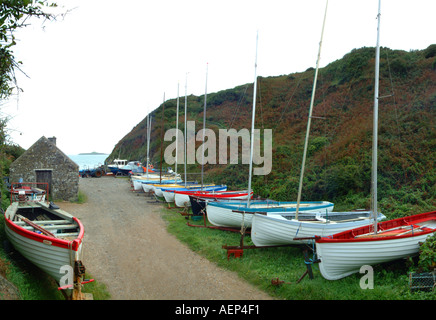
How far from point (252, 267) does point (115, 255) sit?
4.77 m

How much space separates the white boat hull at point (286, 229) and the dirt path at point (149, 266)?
75.7 inches

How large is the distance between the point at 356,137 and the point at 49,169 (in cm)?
2062

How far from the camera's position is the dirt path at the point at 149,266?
8.15m

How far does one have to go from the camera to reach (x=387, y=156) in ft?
57.7

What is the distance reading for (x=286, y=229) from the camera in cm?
1022

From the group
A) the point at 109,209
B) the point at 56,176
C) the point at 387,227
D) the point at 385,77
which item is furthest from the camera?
the point at 385,77

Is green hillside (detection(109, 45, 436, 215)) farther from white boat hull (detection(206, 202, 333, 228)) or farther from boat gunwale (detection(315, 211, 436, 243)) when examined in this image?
white boat hull (detection(206, 202, 333, 228))

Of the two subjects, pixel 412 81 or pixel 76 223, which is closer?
pixel 76 223

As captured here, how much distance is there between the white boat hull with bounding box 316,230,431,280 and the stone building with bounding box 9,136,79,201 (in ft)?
61.6

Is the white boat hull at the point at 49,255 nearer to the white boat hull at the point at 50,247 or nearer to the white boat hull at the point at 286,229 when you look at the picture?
the white boat hull at the point at 50,247

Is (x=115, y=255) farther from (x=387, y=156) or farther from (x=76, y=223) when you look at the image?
(x=387, y=156)

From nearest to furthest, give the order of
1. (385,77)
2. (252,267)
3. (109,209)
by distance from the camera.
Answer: (252,267), (109,209), (385,77)
